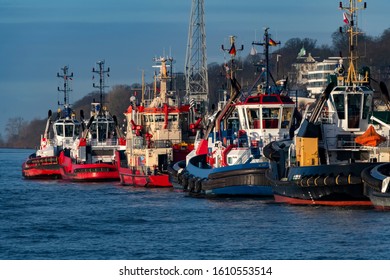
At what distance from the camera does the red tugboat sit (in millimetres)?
82625

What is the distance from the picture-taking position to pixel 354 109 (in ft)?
195

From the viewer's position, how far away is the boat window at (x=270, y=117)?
67125 mm

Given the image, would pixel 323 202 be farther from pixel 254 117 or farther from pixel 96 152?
pixel 96 152

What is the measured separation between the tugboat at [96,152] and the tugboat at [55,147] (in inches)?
87.1

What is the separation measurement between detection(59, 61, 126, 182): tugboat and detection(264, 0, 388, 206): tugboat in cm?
3412

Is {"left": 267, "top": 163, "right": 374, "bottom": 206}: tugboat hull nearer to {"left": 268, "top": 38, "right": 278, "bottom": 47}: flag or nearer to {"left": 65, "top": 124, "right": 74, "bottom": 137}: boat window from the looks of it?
{"left": 268, "top": 38, "right": 278, "bottom": 47}: flag

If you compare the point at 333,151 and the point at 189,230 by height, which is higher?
the point at 333,151

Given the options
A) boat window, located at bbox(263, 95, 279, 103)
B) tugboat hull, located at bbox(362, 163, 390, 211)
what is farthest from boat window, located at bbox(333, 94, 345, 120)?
boat window, located at bbox(263, 95, 279, 103)

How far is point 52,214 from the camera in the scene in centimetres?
6128

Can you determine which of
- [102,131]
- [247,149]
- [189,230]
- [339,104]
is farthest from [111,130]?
[189,230]

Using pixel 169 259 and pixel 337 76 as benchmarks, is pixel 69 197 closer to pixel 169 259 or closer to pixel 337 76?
pixel 337 76

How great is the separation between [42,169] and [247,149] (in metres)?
43.8

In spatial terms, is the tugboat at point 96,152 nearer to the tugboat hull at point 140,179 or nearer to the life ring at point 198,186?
the tugboat hull at point 140,179

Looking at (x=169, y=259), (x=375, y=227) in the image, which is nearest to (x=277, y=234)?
(x=375, y=227)
